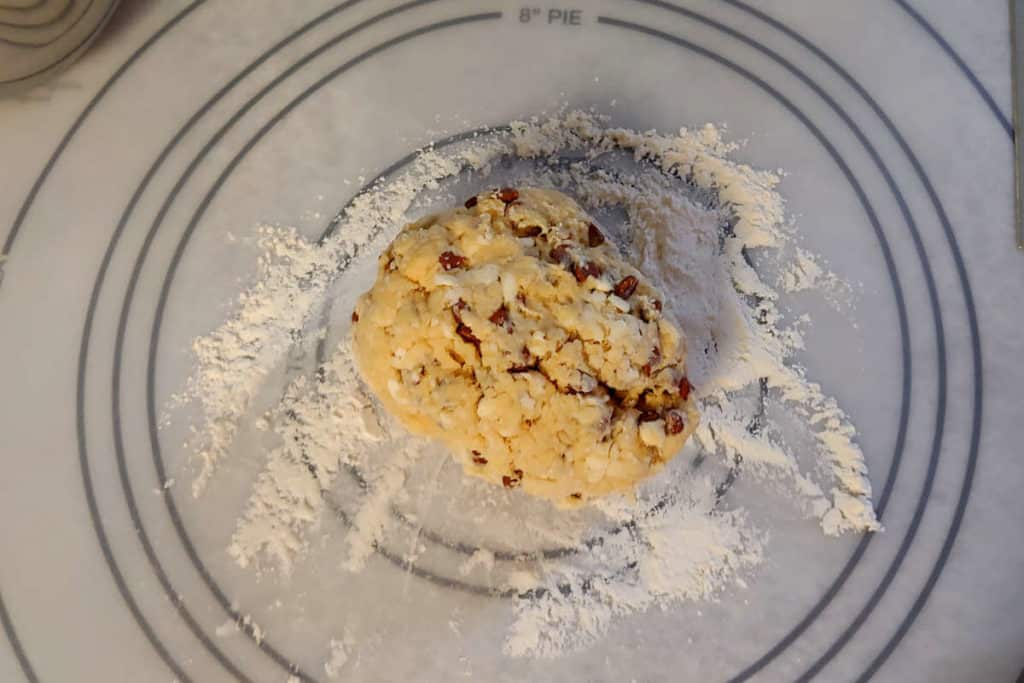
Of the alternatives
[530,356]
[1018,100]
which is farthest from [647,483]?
[1018,100]

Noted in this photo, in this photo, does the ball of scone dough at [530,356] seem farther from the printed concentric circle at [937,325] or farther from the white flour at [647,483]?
the printed concentric circle at [937,325]

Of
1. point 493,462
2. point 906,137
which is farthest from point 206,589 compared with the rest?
point 906,137

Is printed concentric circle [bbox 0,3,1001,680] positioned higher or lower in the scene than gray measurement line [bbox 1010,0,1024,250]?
lower

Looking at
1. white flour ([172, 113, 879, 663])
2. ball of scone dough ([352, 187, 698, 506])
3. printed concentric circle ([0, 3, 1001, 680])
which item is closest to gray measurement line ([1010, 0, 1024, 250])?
printed concentric circle ([0, 3, 1001, 680])

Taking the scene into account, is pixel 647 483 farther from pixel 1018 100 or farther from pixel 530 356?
pixel 1018 100

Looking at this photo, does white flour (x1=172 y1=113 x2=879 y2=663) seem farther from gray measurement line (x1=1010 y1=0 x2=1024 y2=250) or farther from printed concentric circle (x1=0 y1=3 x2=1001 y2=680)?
gray measurement line (x1=1010 y1=0 x2=1024 y2=250)

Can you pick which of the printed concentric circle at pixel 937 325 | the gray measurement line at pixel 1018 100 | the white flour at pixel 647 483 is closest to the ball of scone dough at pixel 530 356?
the white flour at pixel 647 483
